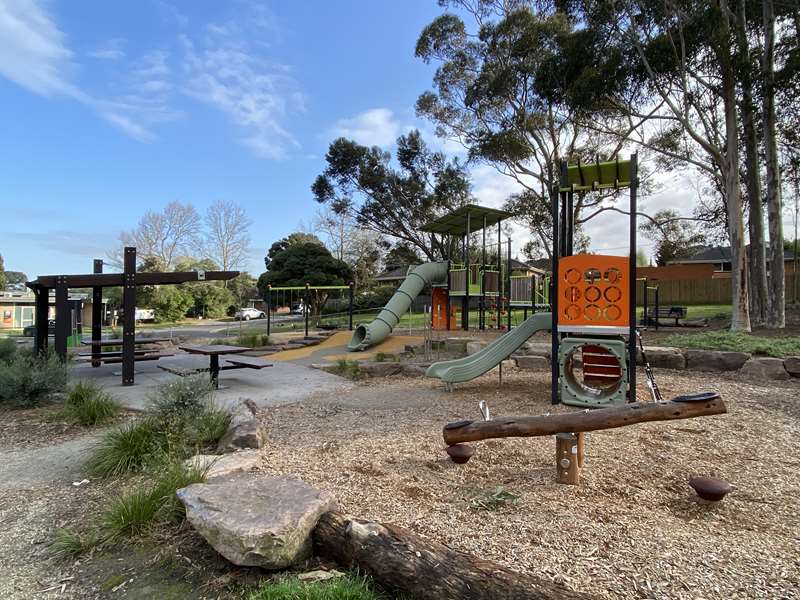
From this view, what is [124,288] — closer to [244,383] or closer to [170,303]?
[244,383]

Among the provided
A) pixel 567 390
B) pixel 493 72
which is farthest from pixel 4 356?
pixel 493 72

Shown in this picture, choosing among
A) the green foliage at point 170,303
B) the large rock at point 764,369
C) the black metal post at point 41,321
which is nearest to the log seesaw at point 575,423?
the large rock at point 764,369

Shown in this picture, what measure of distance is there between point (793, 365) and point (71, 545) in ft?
28.7

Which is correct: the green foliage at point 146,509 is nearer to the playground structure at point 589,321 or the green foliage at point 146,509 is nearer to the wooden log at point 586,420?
the wooden log at point 586,420

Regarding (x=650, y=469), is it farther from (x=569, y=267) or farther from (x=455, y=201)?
(x=455, y=201)

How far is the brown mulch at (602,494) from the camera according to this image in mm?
2117

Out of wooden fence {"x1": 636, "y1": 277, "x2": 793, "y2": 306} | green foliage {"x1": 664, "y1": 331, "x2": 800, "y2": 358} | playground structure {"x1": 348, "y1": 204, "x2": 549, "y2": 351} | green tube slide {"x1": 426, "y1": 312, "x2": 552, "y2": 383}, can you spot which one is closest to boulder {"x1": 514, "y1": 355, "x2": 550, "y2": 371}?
green tube slide {"x1": 426, "y1": 312, "x2": 552, "y2": 383}

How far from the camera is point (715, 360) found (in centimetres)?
774

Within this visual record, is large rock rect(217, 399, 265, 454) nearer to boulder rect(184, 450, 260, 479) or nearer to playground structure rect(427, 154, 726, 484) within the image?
boulder rect(184, 450, 260, 479)

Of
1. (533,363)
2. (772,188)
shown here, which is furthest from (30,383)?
(772,188)

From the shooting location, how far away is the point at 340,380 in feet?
27.7

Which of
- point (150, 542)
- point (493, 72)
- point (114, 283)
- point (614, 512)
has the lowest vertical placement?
point (150, 542)

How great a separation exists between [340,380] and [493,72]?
Answer: 16.9 metres

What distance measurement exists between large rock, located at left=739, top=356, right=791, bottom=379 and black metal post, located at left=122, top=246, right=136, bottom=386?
9.46 m
